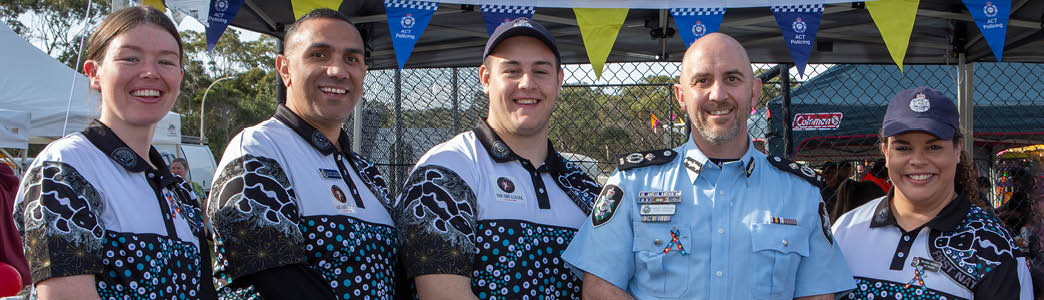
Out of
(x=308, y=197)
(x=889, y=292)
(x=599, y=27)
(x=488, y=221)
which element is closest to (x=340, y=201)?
(x=308, y=197)

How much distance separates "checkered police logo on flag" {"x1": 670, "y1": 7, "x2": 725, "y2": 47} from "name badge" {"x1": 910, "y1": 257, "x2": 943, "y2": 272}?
1686mm

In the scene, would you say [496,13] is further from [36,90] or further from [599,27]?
[36,90]

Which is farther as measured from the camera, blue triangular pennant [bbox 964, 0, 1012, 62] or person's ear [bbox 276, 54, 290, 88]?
blue triangular pennant [bbox 964, 0, 1012, 62]

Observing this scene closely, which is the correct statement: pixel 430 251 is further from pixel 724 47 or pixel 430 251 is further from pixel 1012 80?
pixel 1012 80

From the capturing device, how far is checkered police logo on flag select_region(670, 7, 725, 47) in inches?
149

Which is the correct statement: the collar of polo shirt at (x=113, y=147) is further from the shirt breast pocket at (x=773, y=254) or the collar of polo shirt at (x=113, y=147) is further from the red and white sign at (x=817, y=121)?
the red and white sign at (x=817, y=121)

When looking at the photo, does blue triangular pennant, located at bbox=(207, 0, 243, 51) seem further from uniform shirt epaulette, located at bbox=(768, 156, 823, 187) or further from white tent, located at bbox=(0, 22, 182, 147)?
white tent, located at bbox=(0, 22, 182, 147)

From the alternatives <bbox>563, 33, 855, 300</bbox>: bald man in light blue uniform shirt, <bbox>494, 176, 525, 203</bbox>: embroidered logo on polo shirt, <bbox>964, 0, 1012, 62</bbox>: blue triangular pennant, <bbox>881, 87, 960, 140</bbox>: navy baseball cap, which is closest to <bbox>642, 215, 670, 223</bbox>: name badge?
<bbox>563, 33, 855, 300</bbox>: bald man in light blue uniform shirt

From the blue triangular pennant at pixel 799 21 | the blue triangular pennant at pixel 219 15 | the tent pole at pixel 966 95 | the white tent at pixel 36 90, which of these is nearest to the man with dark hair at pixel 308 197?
the blue triangular pennant at pixel 219 15

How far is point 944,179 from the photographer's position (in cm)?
247

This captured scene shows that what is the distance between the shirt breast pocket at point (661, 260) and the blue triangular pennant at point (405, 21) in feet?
6.32

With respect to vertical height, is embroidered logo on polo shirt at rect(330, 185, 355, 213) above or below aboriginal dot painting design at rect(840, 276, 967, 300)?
above

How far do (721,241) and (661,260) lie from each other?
0.59 ft

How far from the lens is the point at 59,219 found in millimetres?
1710
